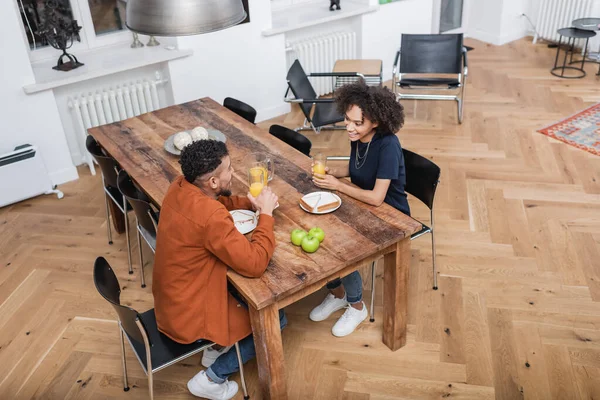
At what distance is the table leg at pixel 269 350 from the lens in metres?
2.55

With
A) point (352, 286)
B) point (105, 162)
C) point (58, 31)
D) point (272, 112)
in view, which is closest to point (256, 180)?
point (352, 286)

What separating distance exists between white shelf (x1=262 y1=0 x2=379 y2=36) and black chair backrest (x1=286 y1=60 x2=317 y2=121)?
527 millimetres

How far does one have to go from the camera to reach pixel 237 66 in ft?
→ 18.8

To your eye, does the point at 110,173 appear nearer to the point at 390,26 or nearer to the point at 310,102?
the point at 310,102

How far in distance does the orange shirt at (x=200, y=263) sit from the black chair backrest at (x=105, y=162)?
125cm

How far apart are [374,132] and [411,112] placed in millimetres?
3222

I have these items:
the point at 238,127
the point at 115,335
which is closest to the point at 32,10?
the point at 238,127

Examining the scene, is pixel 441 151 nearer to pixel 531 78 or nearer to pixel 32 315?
pixel 531 78

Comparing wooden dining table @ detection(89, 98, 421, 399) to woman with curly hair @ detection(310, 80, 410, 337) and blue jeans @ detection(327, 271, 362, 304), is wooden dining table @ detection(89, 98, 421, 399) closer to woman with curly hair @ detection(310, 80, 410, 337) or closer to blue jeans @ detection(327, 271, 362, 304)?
woman with curly hair @ detection(310, 80, 410, 337)

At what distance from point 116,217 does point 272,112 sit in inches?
93.6

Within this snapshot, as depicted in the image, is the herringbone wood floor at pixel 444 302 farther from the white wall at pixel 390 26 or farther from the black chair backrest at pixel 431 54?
the white wall at pixel 390 26

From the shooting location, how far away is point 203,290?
263cm

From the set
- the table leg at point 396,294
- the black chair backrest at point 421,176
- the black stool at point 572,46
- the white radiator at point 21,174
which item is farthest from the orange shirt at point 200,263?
the black stool at point 572,46

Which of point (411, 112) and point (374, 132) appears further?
point (411, 112)
